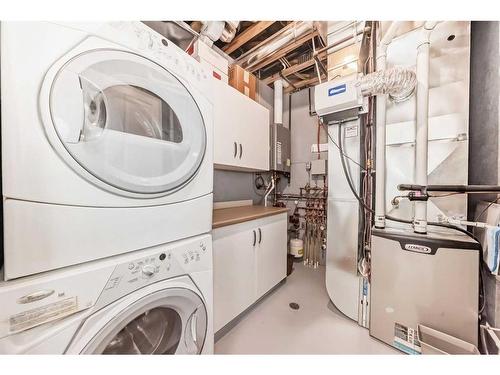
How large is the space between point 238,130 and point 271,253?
3.81 feet

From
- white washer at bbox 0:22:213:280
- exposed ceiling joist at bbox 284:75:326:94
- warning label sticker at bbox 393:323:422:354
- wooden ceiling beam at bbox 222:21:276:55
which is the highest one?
wooden ceiling beam at bbox 222:21:276:55

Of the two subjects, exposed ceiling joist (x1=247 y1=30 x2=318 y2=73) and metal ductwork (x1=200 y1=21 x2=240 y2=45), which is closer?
metal ductwork (x1=200 y1=21 x2=240 y2=45)

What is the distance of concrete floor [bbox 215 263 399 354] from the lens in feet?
3.77

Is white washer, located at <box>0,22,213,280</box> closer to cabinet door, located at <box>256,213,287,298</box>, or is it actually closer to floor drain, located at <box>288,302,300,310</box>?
cabinet door, located at <box>256,213,287,298</box>

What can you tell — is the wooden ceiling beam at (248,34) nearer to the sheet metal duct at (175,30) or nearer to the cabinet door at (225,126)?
the cabinet door at (225,126)

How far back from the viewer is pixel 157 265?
0.67 metres

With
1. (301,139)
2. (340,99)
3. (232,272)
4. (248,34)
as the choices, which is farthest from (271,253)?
(248,34)

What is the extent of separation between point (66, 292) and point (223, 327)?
3.48 ft

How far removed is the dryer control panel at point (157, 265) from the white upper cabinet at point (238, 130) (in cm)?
85

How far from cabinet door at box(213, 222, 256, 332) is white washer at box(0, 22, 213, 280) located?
0.42 metres

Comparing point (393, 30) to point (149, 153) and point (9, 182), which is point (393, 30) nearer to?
point (149, 153)

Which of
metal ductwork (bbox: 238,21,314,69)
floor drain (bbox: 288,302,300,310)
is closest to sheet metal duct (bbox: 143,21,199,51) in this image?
metal ductwork (bbox: 238,21,314,69)

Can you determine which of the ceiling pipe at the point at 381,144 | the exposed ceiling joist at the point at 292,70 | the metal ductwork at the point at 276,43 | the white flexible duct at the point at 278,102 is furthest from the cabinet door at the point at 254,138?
the ceiling pipe at the point at 381,144

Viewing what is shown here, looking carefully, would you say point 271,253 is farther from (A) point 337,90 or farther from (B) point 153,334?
(A) point 337,90
